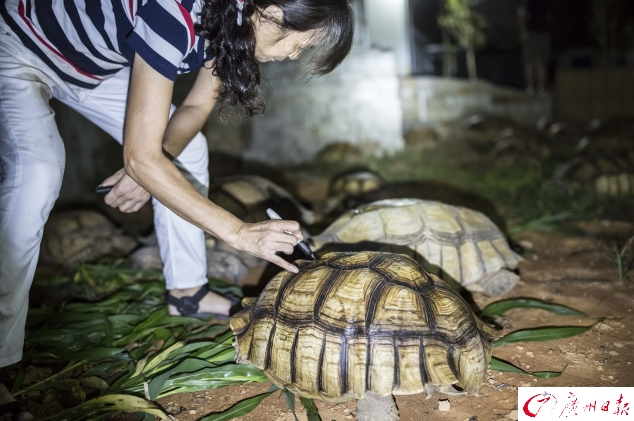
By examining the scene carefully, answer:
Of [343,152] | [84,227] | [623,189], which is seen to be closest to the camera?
[84,227]

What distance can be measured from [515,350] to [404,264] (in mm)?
881

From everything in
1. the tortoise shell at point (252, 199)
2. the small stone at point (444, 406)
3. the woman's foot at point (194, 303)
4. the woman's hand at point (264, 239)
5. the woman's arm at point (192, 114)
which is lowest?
the small stone at point (444, 406)

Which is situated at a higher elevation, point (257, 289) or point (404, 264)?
point (404, 264)

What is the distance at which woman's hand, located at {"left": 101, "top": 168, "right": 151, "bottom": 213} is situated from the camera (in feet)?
7.87

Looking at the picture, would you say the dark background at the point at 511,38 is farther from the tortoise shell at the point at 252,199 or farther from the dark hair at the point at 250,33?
the dark hair at the point at 250,33

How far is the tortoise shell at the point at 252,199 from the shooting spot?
14.9 feet

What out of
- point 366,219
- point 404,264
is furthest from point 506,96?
point 404,264

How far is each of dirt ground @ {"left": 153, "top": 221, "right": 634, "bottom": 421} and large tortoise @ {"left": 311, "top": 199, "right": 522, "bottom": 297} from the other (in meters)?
0.17

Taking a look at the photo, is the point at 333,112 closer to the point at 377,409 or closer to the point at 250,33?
the point at 250,33

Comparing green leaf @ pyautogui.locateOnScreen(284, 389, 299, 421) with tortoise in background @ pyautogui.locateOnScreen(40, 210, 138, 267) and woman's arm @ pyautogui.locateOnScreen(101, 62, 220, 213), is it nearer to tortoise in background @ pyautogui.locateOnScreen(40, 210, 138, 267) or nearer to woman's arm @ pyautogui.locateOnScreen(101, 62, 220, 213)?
woman's arm @ pyautogui.locateOnScreen(101, 62, 220, 213)

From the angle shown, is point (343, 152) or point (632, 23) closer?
point (343, 152)

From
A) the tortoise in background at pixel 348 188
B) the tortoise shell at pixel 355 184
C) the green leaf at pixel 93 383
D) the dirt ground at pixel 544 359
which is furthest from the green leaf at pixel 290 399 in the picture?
the tortoise shell at pixel 355 184

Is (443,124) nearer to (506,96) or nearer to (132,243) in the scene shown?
(506,96)

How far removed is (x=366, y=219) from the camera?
343cm
